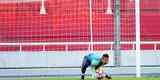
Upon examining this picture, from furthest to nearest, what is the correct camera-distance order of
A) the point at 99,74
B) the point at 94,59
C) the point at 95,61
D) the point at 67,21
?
the point at 67,21 → the point at 94,59 → the point at 95,61 → the point at 99,74

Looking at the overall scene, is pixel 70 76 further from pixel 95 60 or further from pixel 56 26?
pixel 56 26

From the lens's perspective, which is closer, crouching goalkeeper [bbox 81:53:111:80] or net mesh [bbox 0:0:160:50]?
crouching goalkeeper [bbox 81:53:111:80]

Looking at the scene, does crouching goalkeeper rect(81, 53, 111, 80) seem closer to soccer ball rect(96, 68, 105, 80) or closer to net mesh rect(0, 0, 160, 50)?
soccer ball rect(96, 68, 105, 80)

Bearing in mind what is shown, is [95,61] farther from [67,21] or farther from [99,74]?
[67,21]

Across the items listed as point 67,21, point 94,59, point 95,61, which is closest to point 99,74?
point 95,61

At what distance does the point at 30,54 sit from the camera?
20.6m

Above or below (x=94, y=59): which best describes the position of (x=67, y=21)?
above

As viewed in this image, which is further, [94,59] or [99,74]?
[94,59]

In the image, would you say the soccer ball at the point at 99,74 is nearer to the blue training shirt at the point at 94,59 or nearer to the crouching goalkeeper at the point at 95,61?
→ the crouching goalkeeper at the point at 95,61

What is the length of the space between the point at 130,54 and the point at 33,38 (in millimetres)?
3126

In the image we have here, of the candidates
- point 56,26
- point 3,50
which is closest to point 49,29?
point 56,26

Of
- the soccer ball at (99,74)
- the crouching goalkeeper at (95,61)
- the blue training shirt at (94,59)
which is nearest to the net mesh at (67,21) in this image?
the crouching goalkeeper at (95,61)

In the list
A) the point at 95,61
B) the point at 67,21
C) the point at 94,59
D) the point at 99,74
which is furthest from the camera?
the point at 67,21

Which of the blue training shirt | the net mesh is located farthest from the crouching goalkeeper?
the net mesh
